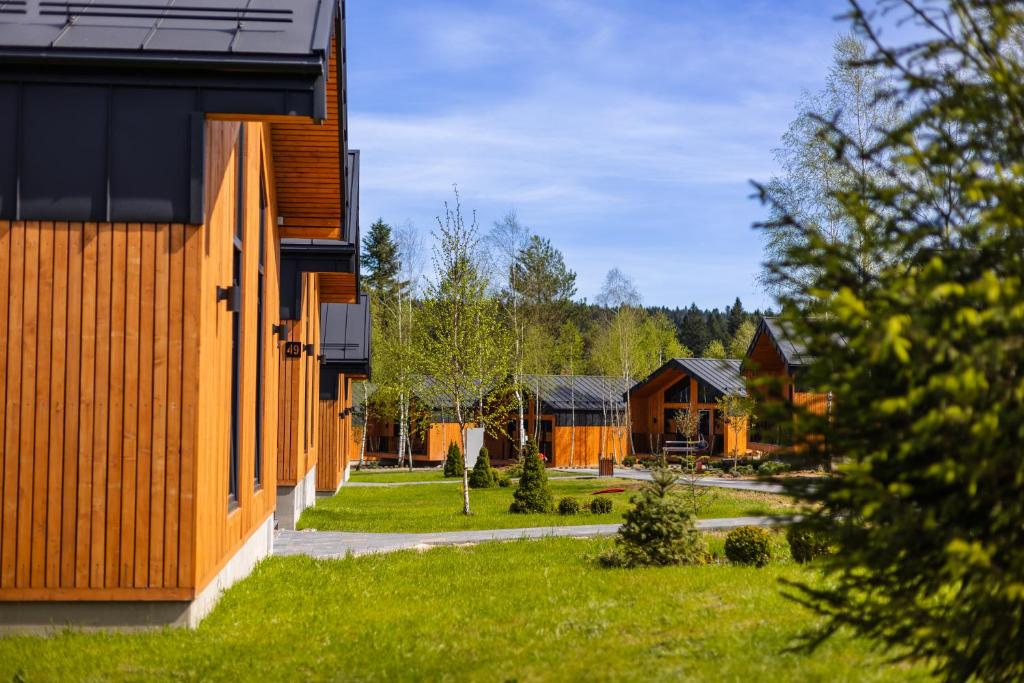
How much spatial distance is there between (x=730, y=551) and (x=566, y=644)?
184 inches

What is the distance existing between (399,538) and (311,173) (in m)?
5.86

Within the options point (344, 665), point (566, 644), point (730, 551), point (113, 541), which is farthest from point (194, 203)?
point (730, 551)

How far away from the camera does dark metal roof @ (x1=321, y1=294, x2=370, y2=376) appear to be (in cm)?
2791

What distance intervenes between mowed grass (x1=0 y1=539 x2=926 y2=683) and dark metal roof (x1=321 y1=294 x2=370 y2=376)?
665 inches

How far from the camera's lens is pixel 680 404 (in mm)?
49250

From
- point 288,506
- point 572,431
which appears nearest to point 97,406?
point 288,506

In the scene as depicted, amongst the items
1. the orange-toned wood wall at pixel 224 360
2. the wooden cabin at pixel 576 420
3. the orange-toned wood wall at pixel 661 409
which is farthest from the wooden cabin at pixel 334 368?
the wooden cabin at pixel 576 420

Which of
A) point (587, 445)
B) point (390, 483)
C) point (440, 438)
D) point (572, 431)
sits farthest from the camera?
point (587, 445)

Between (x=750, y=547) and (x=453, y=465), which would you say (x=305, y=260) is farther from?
(x=453, y=465)

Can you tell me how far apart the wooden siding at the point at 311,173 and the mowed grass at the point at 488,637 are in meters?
5.00

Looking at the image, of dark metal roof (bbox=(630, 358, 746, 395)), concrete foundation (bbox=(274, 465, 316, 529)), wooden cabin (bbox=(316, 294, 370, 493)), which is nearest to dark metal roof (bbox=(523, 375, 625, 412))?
dark metal roof (bbox=(630, 358, 746, 395))

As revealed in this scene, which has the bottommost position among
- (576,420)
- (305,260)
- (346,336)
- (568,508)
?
(568,508)

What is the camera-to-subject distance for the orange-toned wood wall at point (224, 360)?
27.2 feet

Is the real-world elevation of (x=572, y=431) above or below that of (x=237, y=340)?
below
